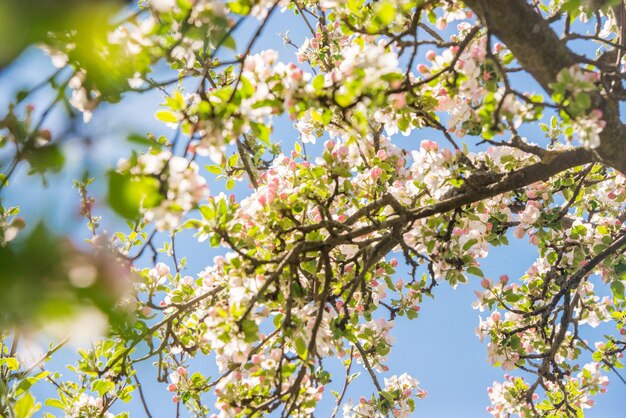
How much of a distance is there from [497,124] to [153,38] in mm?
1202

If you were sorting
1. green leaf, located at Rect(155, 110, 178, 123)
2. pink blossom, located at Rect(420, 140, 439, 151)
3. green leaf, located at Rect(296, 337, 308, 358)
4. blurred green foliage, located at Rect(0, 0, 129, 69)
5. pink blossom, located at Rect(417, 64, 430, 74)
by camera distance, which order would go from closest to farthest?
blurred green foliage, located at Rect(0, 0, 129, 69) → green leaf, located at Rect(155, 110, 178, 123) → green leaf, located at Rect(296, 337, 308, 358) → pink blossom, located at Rect(417, 64, 430, 74) → pink blossom, located at Rect(420, 140, 439, 151)

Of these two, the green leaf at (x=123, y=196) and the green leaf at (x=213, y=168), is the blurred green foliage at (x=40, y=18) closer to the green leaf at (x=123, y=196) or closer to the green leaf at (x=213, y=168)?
the green leaf at (x=123, y=196)

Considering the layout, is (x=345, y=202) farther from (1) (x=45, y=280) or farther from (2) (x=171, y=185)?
(1) (x=45, y=280)

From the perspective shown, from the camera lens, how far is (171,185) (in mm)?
1616

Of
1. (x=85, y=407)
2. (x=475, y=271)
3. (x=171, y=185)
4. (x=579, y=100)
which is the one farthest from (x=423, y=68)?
(x=85, y=407)

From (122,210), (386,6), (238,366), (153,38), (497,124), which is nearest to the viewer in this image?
(122,210)

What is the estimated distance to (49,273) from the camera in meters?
0.75

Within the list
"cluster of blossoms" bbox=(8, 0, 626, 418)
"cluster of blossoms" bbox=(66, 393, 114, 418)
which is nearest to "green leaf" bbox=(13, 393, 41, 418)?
"cluster of blossoms" bbox=(8, 0, 626, 418)

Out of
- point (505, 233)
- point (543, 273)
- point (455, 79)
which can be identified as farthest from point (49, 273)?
point (543, 273)

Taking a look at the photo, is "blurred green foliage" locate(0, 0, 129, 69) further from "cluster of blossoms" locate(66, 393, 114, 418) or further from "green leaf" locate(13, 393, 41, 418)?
"cluster of blossoms" locate(66, 393, 114, 418)

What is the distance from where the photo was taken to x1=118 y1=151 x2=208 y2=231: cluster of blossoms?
157 centimetres

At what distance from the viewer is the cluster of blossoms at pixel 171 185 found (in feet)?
5.15

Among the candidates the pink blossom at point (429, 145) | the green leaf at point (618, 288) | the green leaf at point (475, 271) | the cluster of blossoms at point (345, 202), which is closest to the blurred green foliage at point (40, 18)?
the cluster of blossoms at point (345, 202)

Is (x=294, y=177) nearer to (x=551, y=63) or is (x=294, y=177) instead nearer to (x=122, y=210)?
(x=551, y=63)
